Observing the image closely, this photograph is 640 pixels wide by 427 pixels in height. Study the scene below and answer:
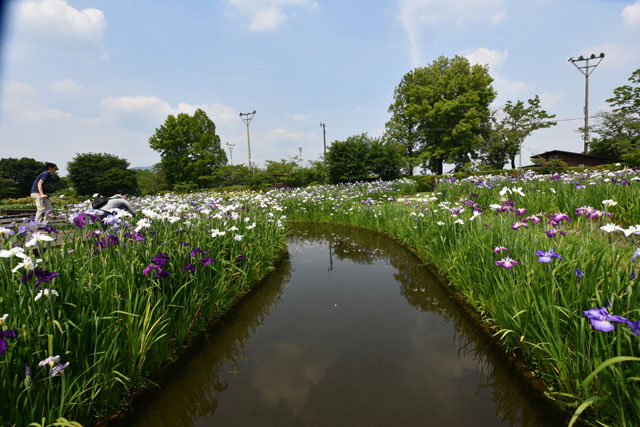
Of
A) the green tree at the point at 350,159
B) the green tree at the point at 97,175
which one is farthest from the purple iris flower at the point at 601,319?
the green tree at the point at 97,175

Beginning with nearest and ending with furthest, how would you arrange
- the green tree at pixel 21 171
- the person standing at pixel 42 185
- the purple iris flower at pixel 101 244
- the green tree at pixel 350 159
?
the purple iris flower at pixel 101 244, the person standing at pixel 42 185, the green tree at pixel 350 159, the green tree at pixel 21 171

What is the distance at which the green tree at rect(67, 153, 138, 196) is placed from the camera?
37281mm

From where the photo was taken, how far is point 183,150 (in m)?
40.1

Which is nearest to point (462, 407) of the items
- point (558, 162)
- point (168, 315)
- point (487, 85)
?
point (168, 315)

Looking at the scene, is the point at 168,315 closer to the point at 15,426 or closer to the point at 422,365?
the point at 15,426

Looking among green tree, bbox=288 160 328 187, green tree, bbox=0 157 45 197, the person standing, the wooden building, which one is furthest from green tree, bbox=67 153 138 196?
the wooden building

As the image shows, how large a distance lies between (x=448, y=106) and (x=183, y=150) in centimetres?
3552

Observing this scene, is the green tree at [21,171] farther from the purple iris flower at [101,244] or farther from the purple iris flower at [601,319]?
the purple iris flower at [601,319]

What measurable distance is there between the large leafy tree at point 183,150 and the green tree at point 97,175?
523 cm

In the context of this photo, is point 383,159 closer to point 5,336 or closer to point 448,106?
point 448,106

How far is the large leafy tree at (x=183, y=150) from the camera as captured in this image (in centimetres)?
3900

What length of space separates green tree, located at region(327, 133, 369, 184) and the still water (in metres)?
21.0

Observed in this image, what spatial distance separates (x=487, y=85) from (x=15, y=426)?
42.3m

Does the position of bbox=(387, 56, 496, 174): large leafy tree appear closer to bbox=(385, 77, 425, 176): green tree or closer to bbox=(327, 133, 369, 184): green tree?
bbox=(385, 77, 425, 176): green tree
